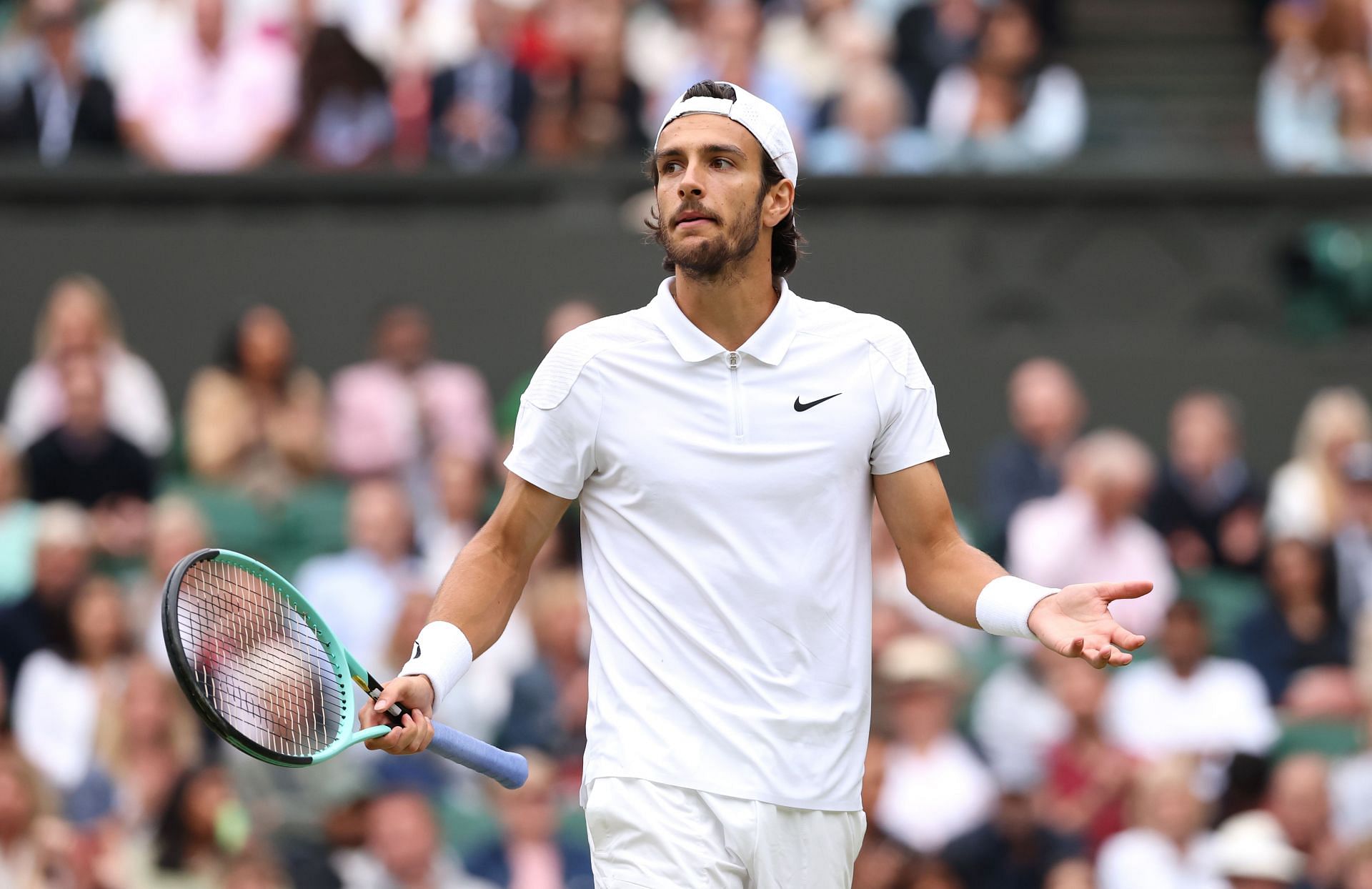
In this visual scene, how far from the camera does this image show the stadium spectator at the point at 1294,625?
9156 millimetres

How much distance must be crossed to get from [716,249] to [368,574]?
5.04 m

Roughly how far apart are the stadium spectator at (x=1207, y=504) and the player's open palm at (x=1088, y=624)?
5.79 m

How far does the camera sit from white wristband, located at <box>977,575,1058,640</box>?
169 inches

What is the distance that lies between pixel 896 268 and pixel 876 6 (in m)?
1.66

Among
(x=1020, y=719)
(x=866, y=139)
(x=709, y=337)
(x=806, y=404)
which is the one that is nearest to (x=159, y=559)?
(x=1020, y=719)

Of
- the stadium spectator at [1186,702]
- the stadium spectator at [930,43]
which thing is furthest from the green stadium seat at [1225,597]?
the stadium spectator at [930,43]

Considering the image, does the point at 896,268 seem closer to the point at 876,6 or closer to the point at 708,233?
the point at 876,6

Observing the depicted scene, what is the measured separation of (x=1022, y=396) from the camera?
992cm

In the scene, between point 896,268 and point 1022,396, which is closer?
point 1022,396

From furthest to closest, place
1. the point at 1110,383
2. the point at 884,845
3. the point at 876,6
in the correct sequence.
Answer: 1. the point at 876,6
2. the point at 1110,383
3. the point at 884,845

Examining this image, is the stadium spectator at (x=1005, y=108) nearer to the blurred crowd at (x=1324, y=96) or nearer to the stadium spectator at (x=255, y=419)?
the blurred crowd at (x=1324, y=96)

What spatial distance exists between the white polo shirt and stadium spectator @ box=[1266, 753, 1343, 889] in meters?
4.19

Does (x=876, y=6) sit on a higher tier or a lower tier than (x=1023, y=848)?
higher

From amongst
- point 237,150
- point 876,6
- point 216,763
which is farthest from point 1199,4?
point 216,763
